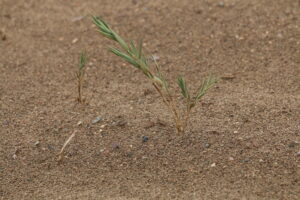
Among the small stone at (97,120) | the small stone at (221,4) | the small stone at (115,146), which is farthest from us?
the small stone at (221,4)

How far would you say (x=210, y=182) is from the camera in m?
2.48

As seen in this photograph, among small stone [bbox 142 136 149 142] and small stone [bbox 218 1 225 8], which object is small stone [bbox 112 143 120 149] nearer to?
small stone [bbox 142 136 149 142]

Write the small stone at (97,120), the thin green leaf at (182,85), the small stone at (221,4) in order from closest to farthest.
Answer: the thin green leaf at (182,85)
the small stone at (97,120)
the small stone at (221,4)

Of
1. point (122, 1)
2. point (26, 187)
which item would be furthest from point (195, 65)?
point (26, 187)

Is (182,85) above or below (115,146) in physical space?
above

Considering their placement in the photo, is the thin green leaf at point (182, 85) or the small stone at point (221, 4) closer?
the thin green leaf at point (182, 85)

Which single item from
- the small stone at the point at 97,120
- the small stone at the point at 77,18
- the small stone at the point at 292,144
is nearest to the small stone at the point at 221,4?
the small stone at the point at 77,18

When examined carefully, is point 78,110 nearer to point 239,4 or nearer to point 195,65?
point 195,65

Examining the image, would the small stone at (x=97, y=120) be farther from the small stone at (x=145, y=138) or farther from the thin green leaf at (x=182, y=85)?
the thin green leaf at (x=182, y=85)

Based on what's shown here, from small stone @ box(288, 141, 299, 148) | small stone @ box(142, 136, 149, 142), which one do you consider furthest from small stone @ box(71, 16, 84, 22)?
small stone @ box(288, 141, 299, 148)

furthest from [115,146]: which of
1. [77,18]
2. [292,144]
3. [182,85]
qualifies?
[77,18]

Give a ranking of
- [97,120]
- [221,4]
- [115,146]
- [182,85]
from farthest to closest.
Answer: [221,4] < [97,120] < [115,146] < [182,85]

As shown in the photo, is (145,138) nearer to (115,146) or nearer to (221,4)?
(115,146)

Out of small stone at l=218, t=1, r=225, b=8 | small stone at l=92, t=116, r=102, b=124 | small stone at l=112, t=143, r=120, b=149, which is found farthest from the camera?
small stone at l=218, t=1, r=225, b=8
